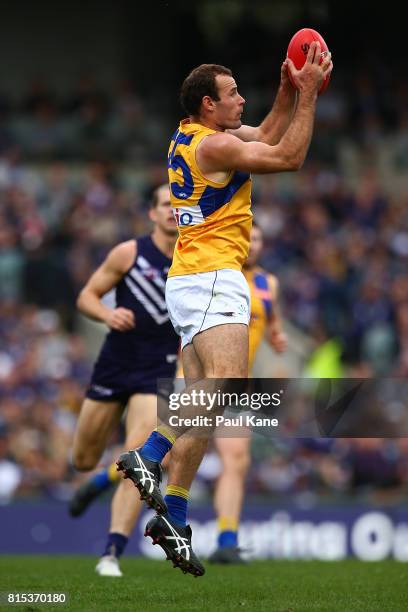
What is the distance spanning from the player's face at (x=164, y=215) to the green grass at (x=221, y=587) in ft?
8.26

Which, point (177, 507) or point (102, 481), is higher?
point (102, 481)

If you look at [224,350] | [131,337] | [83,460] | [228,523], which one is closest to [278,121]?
[224,350]

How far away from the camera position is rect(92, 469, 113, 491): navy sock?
1066cm

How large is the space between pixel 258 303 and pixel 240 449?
1.26 metres

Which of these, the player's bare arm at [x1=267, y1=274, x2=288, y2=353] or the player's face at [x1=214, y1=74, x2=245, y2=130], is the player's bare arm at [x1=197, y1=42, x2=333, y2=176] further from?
the player's bare arm at [x1=267, y1=274, x2=288, y2=353]

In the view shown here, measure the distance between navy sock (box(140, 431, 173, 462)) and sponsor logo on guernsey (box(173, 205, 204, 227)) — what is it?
1.20m

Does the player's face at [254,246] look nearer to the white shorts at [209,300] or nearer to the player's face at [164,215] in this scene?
the player's face at [164,215]

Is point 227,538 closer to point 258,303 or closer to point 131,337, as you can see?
point 131,337

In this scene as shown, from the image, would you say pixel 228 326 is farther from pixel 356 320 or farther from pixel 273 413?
pixel 356 320

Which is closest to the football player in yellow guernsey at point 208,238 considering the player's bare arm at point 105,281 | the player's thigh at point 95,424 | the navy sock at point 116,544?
the navy sock at point 116,544

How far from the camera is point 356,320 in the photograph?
18500 millimetres

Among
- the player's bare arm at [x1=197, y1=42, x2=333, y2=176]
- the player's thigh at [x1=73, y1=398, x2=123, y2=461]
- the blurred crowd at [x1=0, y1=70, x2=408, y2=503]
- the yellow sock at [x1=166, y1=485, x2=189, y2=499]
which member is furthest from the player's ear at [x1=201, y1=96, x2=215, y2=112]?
the blurred crowd at [x1=0, y1=70, x2=408, y2=503]

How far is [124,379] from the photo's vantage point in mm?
9898

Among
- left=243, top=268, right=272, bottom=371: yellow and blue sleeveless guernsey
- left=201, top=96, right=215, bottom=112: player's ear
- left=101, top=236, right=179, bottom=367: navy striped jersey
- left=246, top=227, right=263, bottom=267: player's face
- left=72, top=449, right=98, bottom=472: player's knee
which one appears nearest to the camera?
left=201, top=96, right=215, bottom=112: player's ear
